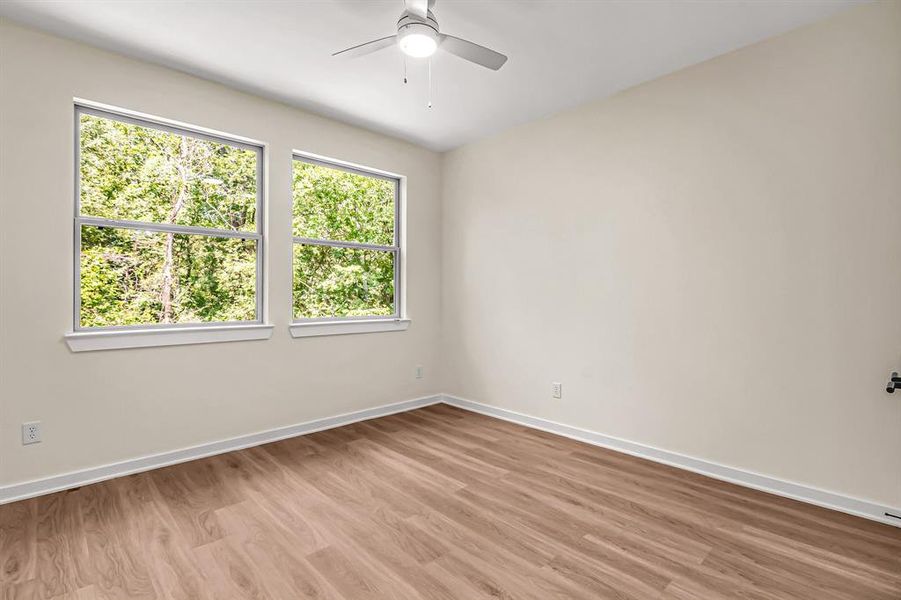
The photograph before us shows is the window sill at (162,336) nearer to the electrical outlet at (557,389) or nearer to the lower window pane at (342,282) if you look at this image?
the lower window pane at (342,282)

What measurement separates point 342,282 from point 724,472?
10.8 feet

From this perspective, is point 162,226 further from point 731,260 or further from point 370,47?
point 731,260

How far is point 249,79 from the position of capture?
10.5 ft

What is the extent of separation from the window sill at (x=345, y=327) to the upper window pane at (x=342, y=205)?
0.76 meters

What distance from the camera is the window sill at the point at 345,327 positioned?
149 inches

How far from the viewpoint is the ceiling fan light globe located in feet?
7.20

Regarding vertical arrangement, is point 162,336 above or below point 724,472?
above

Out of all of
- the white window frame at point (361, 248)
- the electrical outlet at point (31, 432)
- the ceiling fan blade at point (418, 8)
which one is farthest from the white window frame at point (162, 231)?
the ceiling fan blade at point (418, 8)

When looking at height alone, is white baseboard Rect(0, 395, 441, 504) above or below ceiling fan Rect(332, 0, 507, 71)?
below

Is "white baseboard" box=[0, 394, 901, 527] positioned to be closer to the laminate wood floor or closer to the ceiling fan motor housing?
the laminate wood floor

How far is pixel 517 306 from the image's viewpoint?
4.14m

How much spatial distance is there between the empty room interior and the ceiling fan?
21 mm

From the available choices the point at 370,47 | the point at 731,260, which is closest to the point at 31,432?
the point at 370,47

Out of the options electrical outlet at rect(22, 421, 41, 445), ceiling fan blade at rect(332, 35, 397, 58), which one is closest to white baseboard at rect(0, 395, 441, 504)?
electrical outlet at rect(22, 421, 41, 445)
